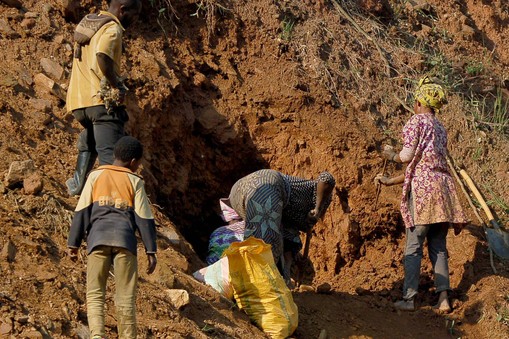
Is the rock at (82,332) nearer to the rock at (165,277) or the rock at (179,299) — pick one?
the rock at (179,299)

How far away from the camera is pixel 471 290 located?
7738mm

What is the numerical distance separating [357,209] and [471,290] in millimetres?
1354

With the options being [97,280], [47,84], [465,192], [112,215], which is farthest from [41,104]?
[465,192]

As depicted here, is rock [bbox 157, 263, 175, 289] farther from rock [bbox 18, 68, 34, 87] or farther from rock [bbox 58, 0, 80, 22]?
rock [bbox 58, 0, 80, 22]

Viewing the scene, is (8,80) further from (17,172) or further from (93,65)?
(93,65)

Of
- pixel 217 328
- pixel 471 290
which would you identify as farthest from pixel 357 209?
pixel 217 328

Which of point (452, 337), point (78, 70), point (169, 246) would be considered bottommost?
point (452, 337)

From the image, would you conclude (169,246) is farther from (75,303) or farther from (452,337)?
(452,337)

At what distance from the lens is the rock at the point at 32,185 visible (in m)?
6.39

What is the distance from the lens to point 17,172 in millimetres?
6426

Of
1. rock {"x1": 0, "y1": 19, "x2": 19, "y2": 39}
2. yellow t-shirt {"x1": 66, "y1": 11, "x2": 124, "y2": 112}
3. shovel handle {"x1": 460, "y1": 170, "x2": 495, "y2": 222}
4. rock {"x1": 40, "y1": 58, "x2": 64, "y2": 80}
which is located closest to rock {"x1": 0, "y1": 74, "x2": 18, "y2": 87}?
rock {"x1": 40, "y1": 58, "x2": 64, "y2": 80}

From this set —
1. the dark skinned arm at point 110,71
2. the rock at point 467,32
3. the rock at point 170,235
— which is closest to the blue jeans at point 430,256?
the rock at point 170,235

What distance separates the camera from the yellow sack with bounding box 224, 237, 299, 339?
6484 millimetres

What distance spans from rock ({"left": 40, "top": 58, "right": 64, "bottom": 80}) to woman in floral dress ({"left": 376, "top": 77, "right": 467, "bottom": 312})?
2.75 metres
